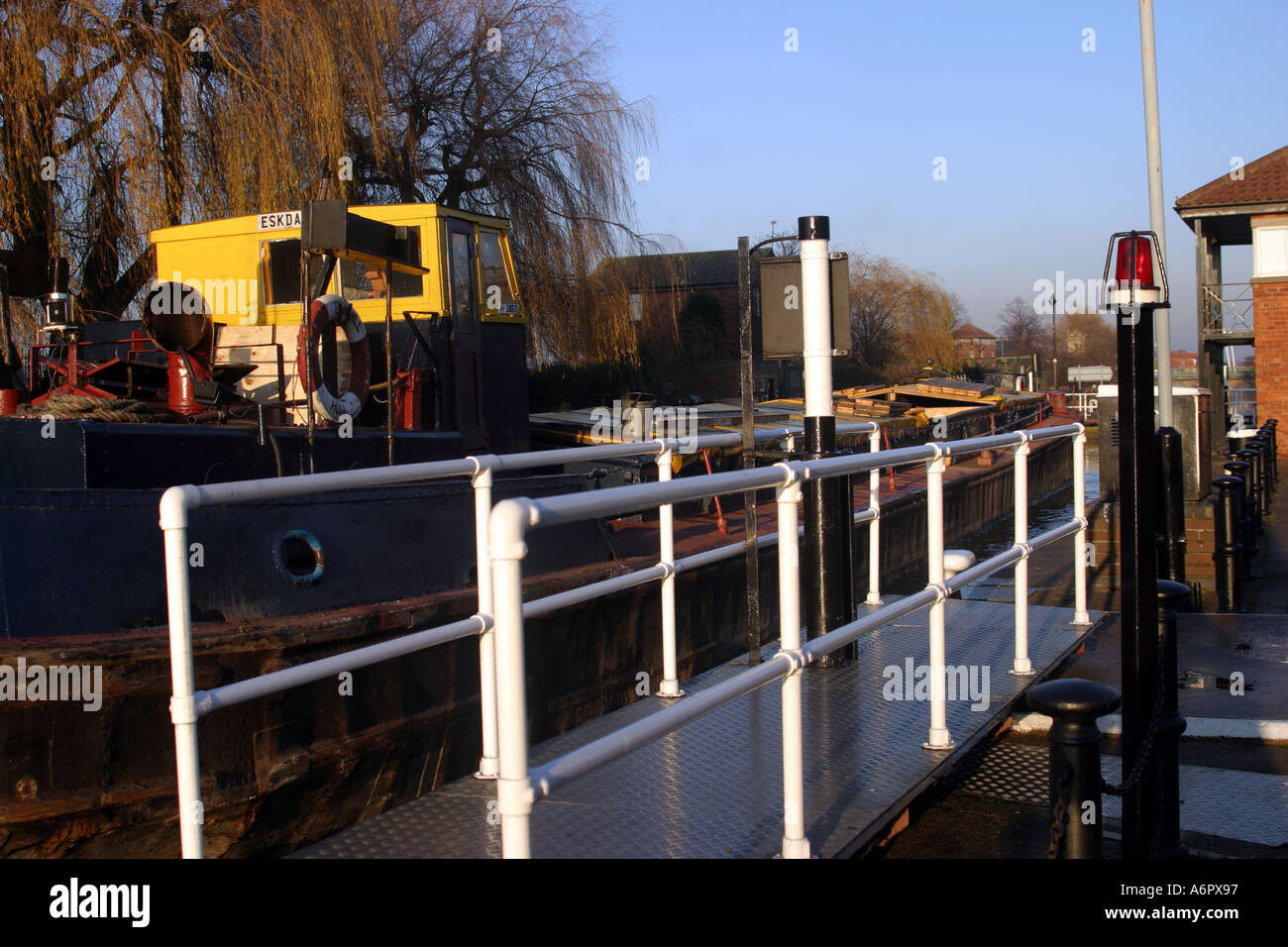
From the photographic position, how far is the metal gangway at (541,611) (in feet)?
6.63

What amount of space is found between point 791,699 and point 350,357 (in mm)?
4537

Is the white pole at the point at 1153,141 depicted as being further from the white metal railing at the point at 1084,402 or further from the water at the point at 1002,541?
the white metal railing at the point at 1084,402

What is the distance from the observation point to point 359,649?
3.67 m

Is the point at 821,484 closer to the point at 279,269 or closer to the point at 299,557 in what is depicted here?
the point at 299,557

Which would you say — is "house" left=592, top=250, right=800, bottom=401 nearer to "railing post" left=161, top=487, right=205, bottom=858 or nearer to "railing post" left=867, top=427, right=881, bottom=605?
"railing post" left=867, top=427, right=881, bottom=605

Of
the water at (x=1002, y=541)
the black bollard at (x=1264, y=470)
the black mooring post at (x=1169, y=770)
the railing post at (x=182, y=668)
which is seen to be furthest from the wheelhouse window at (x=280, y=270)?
the black bollard at (x=1264, y=470)

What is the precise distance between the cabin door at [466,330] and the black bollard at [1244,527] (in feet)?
19.3

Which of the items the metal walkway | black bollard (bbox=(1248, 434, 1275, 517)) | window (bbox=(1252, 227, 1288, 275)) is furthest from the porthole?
window (bbox=(1252, 227, 1288, 275))

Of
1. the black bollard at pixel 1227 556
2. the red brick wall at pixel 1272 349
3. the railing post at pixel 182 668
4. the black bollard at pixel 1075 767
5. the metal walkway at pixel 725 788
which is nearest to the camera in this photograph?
the railing post at pixel 182 668

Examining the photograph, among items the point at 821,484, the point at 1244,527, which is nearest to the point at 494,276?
the point at 821,484

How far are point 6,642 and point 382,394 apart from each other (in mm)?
3405
